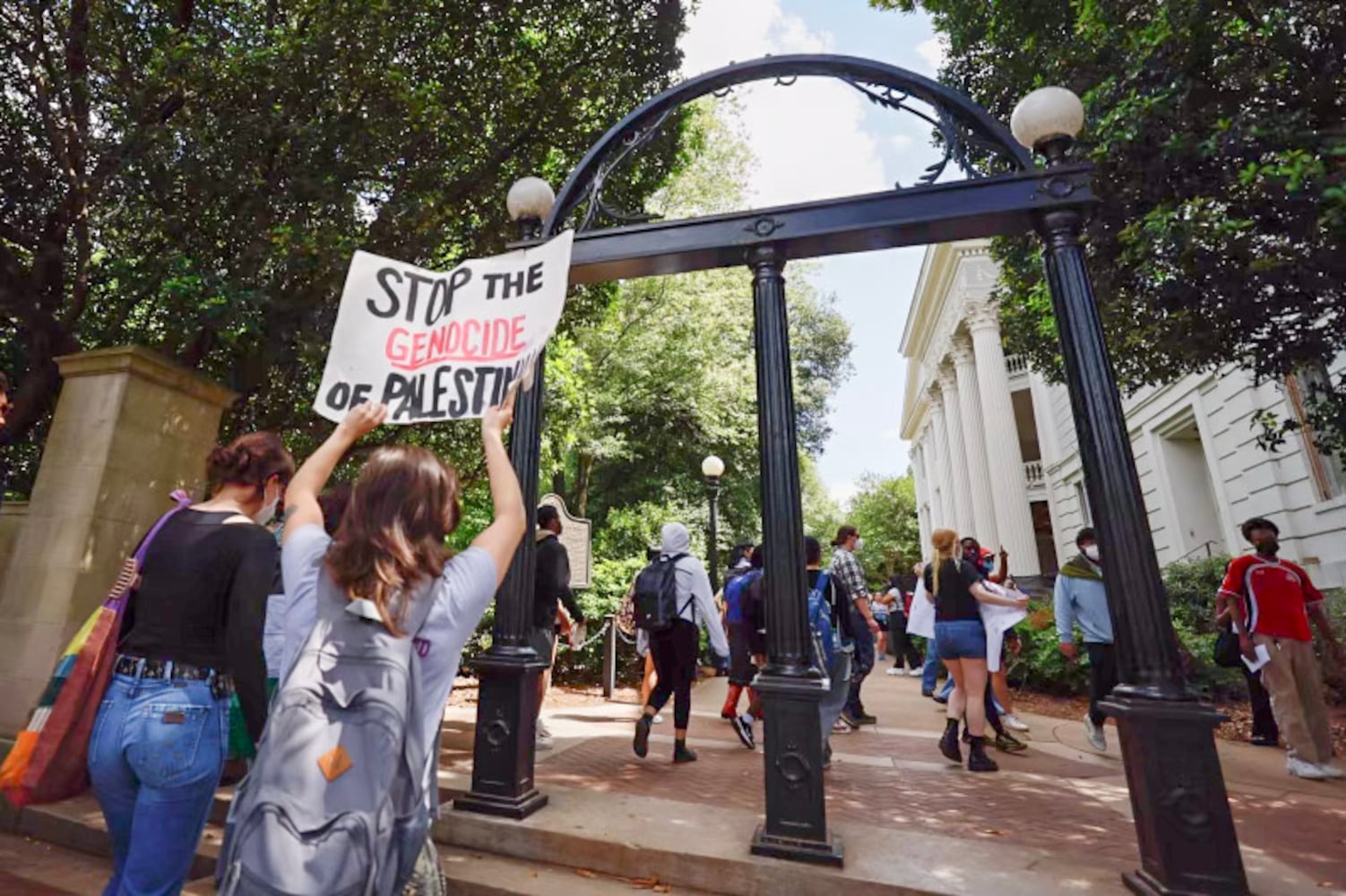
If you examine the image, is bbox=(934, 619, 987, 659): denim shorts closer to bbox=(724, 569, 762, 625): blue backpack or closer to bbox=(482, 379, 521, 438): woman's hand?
bbox=(724, 569, 762, 625): blue backpack

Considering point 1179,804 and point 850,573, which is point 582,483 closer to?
point 850,573

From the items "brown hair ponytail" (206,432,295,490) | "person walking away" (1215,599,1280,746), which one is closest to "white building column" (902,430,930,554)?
"person walking away" (1215,599,1280,746)

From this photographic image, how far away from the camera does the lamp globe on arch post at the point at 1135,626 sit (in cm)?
296

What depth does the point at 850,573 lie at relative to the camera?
6516mm

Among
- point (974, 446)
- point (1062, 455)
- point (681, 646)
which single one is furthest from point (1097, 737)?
point (974, 446)

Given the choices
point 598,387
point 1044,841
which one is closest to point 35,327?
point 1044,841

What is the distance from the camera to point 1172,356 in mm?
7594

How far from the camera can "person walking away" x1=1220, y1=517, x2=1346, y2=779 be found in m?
5.66

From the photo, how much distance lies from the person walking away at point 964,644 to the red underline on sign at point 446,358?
4.75m

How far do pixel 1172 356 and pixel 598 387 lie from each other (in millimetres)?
13798

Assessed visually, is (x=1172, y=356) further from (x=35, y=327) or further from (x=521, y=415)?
(x=35, y=327)

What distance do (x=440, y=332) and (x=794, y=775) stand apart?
2881 millimetres

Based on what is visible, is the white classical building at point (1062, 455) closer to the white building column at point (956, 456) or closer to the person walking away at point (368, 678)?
the white building column at point (956, 456)

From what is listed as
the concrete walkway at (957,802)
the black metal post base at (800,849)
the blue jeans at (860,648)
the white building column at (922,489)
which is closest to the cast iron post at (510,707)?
the concrete walkway at (957,802)
